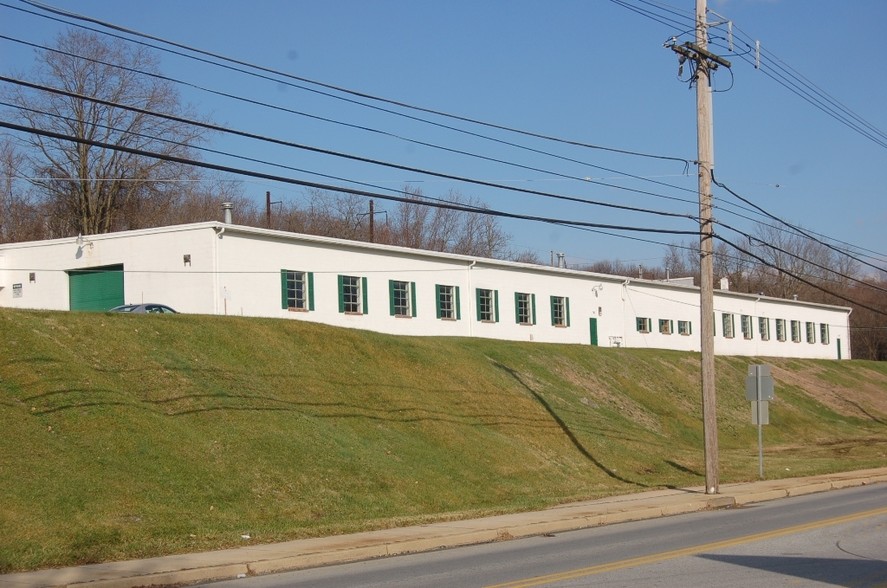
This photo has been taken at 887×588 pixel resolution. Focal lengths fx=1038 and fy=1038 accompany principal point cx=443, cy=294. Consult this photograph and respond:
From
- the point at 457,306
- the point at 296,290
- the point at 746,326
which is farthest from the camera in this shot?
the point at 746,326

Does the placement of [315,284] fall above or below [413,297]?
above

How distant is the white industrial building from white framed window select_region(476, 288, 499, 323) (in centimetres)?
5

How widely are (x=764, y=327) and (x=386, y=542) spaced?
57.7 metres

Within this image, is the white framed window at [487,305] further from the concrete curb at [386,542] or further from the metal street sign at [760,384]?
the concrete curb at [386,542]

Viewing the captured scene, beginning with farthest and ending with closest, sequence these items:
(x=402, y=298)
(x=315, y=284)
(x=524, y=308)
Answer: (x=524, y=308), (x=402, y=298), (x=315, y=284)

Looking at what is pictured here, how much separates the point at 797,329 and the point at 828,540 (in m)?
61.8

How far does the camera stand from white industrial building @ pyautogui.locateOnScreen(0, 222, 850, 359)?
113ft

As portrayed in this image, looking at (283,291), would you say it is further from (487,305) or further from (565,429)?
(487,305)

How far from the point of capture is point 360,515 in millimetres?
20047

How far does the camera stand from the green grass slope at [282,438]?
1691cm

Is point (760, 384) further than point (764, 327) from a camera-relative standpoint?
No

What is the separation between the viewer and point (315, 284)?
1458 inches

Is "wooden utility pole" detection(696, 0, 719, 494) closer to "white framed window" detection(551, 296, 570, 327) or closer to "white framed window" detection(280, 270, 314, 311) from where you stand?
"white framed window" detection(280, 270, 314, 311)

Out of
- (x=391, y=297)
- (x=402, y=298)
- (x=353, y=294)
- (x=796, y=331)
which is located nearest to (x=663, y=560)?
(x=353, y=294)
